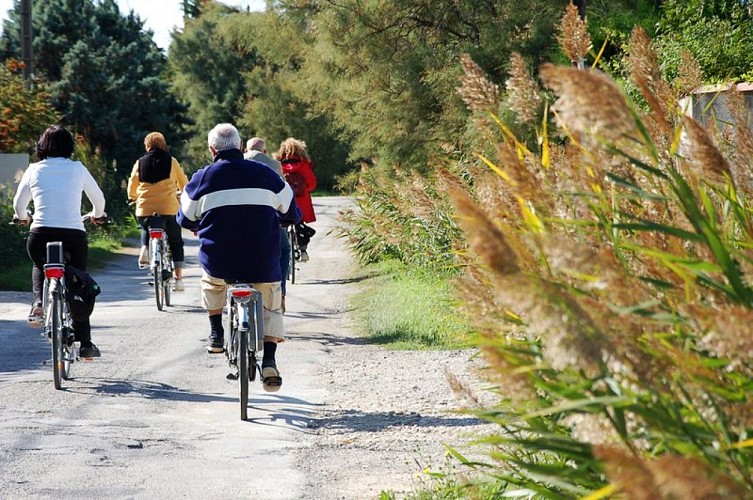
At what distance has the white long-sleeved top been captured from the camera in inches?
370

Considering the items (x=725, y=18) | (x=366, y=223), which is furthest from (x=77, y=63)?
(x=725, y=18)

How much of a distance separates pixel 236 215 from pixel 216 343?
3.71ft

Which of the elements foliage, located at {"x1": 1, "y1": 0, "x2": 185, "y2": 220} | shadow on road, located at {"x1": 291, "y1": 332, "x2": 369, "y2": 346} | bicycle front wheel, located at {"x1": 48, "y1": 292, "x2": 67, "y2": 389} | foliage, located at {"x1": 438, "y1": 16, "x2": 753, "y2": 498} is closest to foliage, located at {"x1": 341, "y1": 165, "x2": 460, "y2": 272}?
shadow on road, located at {"x1": 291, "y1": 332, "x2": 369, "y2": 346}

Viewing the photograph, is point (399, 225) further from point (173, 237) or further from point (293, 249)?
point (173, 237)

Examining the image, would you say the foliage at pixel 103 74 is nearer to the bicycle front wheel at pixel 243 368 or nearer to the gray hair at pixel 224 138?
the gray hair at pixel 224 138

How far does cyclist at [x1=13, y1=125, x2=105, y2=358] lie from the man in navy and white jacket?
142cm

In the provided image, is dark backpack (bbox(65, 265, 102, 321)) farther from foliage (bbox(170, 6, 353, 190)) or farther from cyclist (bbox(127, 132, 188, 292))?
foliage (bbox(170, 6, 353, 190))

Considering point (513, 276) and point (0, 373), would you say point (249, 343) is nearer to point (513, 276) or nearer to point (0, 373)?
point (0, 373)

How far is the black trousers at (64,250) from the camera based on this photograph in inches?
371

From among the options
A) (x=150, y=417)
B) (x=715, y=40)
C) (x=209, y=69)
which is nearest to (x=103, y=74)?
(x=715, y=40)

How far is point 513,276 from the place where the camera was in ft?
8.22

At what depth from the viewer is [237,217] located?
26.9 feet

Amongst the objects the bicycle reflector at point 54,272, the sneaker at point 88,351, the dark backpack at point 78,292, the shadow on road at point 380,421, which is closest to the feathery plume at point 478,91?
the shadow on road at point 380,421

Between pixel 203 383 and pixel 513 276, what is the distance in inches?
279
